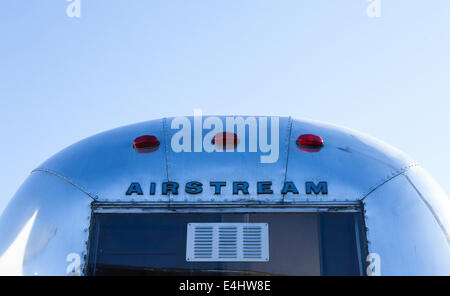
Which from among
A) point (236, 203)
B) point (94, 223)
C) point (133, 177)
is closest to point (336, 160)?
point (236, 203)

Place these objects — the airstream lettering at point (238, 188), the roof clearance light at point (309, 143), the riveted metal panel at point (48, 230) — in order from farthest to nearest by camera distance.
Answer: the roof clearance light at point (309, 143) → the airstream lettering at point (238, 188) → the riveted metal panel at point (48, 230)

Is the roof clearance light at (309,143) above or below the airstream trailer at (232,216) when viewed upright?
above

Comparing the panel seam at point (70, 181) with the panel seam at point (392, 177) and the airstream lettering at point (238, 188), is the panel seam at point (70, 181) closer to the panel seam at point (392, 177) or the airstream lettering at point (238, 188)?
the airstream lettering at point (238, 188)

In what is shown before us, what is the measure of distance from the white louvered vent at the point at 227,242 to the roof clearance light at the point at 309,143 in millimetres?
609

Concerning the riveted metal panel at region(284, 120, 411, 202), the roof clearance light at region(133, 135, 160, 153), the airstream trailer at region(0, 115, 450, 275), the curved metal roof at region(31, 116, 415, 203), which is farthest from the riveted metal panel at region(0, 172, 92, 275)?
the riveted metal panel at region(284, 120, 411, 202)

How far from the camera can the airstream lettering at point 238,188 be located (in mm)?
3857

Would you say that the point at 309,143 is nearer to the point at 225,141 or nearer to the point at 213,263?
the point at 225,141

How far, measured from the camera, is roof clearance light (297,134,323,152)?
4.09m

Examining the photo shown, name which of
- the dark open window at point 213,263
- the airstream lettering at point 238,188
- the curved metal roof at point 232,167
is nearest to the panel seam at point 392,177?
the curved metal roof at point 232,167

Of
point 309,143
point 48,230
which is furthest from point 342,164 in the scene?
point 48,230
